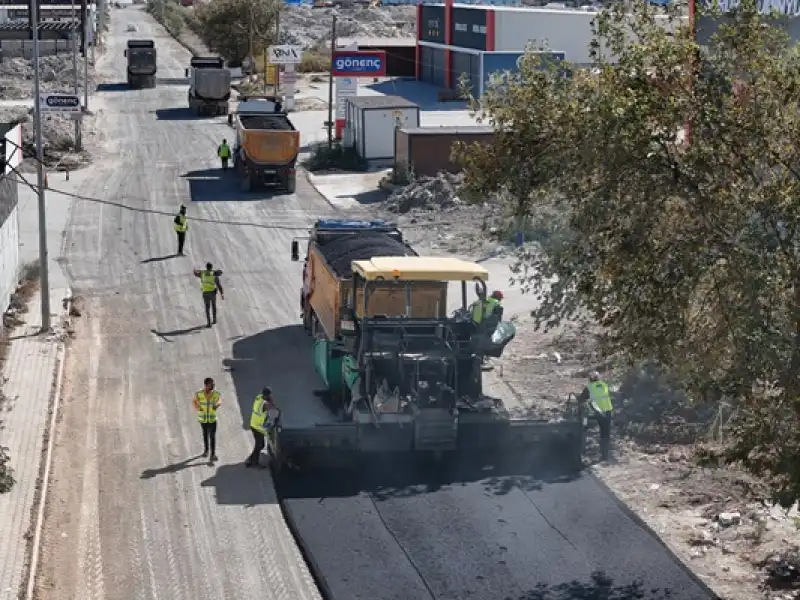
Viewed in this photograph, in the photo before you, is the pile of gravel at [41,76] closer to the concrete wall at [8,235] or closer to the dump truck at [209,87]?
the dump truck at [209,87]

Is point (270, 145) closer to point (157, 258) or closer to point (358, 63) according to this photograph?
point (157, 258)

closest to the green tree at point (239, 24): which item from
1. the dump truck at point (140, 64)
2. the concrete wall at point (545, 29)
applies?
the dump truck at point (140, 64)

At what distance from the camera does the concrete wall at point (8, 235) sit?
2584 cm

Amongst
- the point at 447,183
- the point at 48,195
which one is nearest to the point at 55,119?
the point at 48,195

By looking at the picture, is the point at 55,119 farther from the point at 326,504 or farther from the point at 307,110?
the point at 326,504

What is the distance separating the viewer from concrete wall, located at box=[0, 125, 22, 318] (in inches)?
1017

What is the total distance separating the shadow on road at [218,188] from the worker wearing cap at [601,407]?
24.3 meters

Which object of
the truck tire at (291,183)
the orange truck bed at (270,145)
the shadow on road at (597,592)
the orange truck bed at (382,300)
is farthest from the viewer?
the truck tire at (291,183)

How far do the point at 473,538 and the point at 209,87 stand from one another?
47.2m

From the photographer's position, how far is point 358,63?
5072cm

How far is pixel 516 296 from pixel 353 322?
9.62m

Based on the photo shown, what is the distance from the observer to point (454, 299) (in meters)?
21.0

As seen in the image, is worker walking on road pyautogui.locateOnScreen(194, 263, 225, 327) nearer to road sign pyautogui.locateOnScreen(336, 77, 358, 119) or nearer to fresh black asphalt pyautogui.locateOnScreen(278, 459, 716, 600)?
fresh black asphalt pyautogui.locateOnScreen(278, 459, 716, 600)

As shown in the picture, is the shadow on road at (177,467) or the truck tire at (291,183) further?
the truck tire at (291,183)
